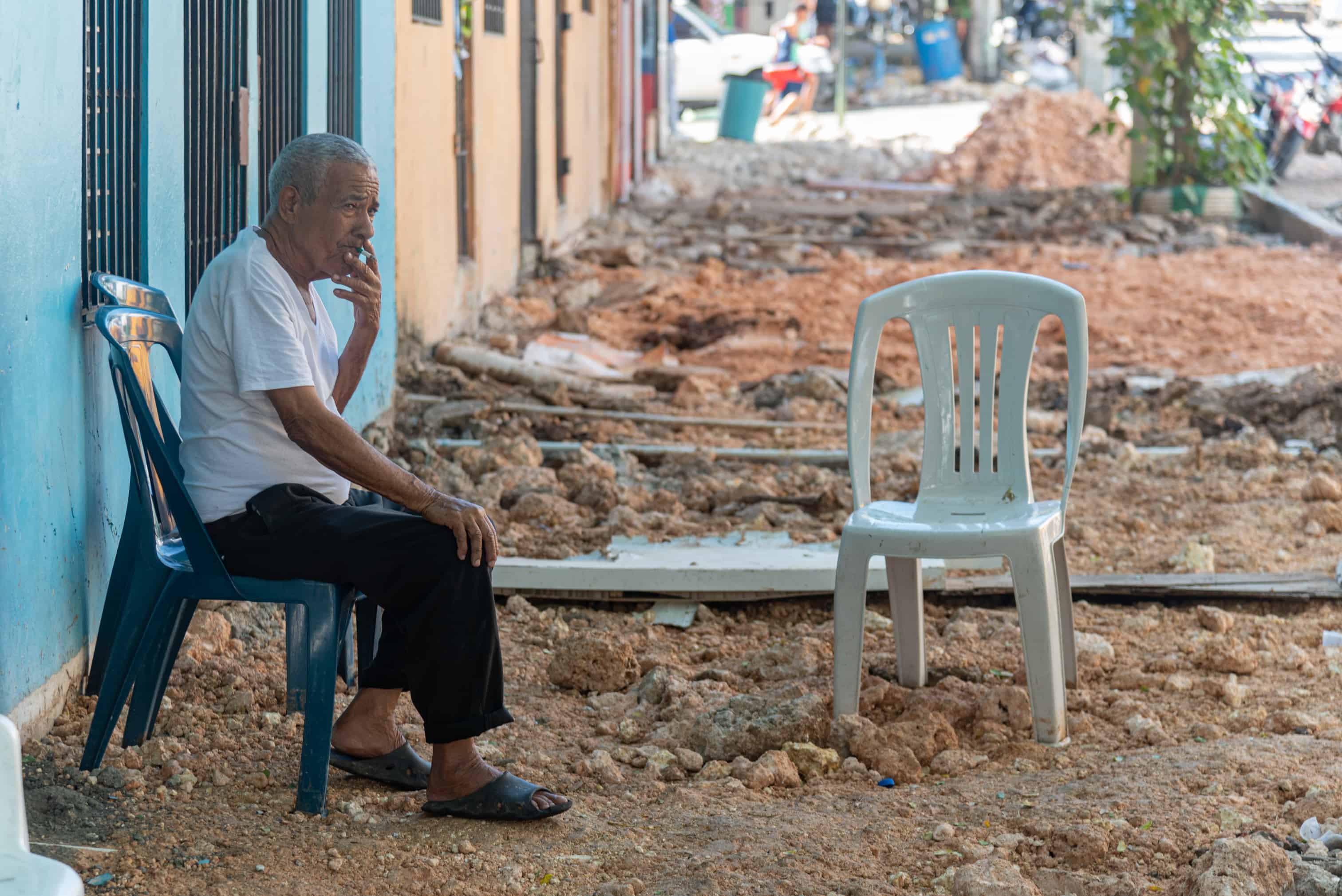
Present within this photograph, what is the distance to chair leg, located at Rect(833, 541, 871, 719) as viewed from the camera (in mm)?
3588

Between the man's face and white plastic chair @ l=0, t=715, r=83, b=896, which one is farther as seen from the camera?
the man's face

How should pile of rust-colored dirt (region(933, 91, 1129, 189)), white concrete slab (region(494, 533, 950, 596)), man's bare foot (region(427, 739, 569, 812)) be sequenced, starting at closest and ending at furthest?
man's bare foot (region(427, 739, 569, 812))
white concrete slab (region(494, 533, 950, 596))
pile of rust-colored dirt (region(933, 91, 1129, 189))

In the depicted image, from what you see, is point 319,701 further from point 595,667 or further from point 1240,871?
point 1240,871

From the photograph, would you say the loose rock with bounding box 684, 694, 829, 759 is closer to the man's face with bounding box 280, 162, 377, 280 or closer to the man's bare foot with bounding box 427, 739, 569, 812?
the man's bare foot with bounding box 427, 739, 569, 812

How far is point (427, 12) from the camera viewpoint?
7555 millimetres

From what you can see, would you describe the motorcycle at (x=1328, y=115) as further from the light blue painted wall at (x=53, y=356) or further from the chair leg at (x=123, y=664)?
the chair leg at (x=123, y=664)

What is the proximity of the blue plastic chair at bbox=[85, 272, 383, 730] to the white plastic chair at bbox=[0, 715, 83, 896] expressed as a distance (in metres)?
1.22

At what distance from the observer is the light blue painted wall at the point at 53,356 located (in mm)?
3014

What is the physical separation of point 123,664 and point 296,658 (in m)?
0.39

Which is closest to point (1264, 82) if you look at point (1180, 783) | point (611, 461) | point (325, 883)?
point (611, 461)

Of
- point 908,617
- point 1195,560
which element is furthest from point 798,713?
point 1195,560

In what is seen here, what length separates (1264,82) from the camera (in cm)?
1759

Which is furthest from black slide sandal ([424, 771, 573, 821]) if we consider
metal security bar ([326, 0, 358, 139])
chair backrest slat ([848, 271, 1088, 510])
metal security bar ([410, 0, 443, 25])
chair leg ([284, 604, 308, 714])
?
metal security bar ([410, 0, 443, 25])

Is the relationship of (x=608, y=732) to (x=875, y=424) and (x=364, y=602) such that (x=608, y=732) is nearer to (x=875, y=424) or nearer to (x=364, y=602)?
(x=364, y=602)
